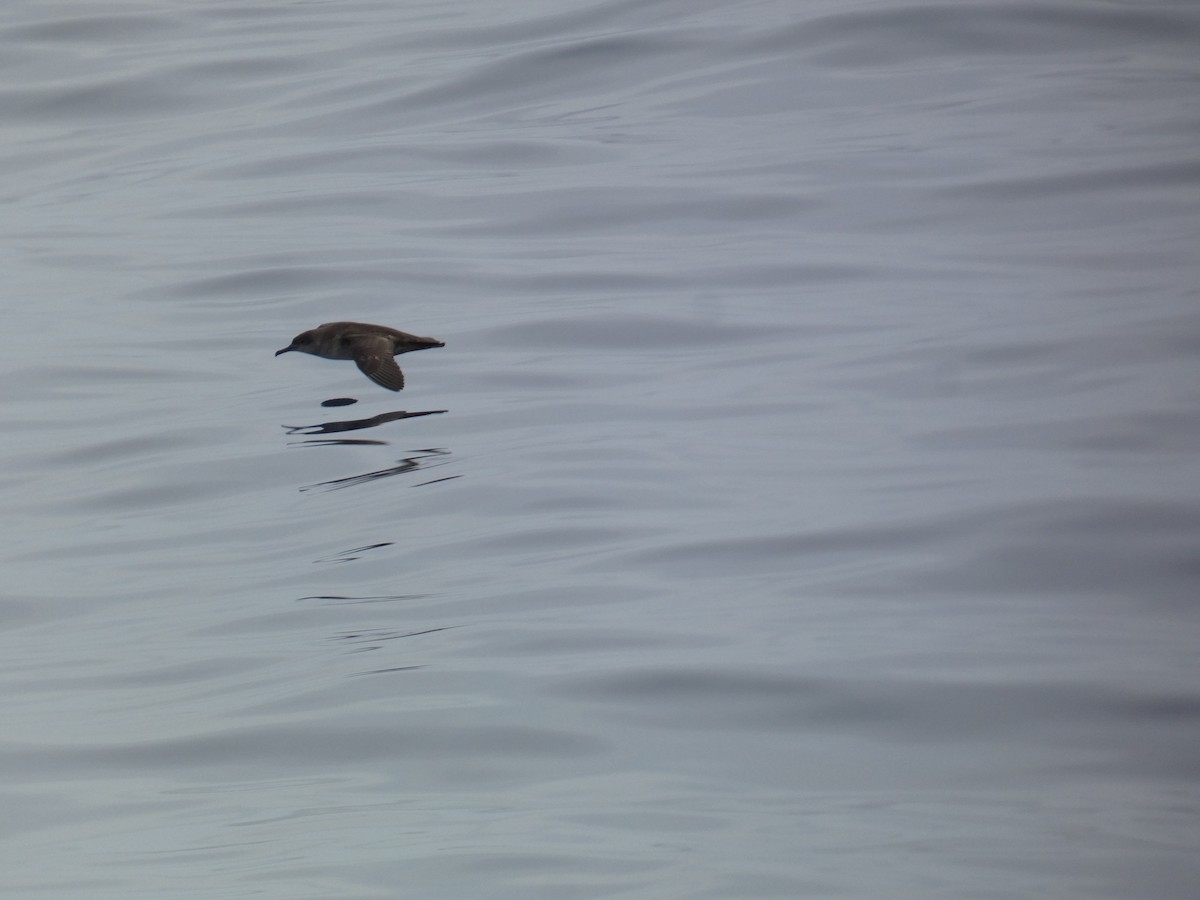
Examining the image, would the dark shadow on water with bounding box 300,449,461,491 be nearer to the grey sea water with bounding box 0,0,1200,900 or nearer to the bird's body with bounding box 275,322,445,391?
the grey sea water with bounding box 0,0,1200,900

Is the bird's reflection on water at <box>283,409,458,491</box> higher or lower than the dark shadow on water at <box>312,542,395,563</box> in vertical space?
higher

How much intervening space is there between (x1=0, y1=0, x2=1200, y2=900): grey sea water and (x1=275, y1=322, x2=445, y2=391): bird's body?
0.32 m

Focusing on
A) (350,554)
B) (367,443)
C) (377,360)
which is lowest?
(350,554)

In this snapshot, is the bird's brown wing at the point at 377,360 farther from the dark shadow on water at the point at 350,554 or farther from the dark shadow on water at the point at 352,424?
the dark shadow on water at the point at 350,554

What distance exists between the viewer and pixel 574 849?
421 cm

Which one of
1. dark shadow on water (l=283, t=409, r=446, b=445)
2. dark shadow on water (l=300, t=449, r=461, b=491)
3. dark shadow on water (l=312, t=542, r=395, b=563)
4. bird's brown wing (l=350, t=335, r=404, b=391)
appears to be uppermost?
bird's brown wing (l=350, t=335, r=404, b=391)

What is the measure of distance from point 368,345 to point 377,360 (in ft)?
0.61

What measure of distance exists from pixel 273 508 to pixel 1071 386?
4417mm

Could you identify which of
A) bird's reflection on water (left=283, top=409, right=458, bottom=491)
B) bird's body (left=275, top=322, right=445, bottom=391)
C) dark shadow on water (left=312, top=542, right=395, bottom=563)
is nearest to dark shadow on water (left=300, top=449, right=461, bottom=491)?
bird's reflection on water (left=283, top=409, right=458, bottom=491)

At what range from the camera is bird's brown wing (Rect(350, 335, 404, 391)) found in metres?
9.42

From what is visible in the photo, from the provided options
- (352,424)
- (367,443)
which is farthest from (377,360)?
(367,443)

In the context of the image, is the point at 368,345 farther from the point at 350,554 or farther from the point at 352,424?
the point at 350,554

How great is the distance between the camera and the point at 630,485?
798 cm

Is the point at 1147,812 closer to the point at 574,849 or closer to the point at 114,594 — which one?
the point at 574,849
